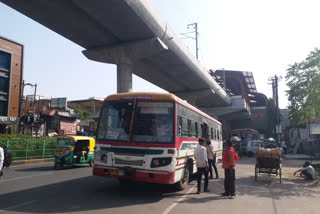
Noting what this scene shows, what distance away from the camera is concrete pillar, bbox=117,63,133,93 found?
65.6 feet

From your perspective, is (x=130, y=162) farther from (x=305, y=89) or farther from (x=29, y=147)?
(x=29, y=147)

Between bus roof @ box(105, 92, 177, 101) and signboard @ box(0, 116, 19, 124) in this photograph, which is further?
signboard @ box(0, 116, 19, 124)

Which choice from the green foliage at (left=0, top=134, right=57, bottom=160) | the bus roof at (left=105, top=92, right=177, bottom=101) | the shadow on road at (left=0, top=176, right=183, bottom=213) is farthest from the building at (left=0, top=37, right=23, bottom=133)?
the bus roof at (left=105, top=92, right=177, bottom=101)

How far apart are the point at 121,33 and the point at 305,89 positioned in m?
11.8

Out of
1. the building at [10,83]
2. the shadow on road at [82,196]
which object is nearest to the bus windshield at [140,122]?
the shadow on road at [82,196]

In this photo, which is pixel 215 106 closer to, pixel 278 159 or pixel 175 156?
pixel 278 159

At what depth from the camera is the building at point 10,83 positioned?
100 feet

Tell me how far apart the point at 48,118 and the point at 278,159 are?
35069 millimetres

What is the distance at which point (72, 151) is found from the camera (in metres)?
15.0

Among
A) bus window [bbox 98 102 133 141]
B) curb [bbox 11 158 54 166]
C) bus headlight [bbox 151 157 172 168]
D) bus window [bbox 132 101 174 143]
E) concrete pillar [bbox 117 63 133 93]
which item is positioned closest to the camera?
bus headlight [bbox 151 157 172 168]

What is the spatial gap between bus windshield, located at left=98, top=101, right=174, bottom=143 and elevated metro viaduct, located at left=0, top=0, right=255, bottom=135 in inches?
314

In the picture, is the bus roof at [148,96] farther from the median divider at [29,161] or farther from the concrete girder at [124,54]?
the median divider at [29,161]

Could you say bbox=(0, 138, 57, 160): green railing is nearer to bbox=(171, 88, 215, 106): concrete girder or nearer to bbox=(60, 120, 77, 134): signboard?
bbox=(60, 120, 77, 134): signboard

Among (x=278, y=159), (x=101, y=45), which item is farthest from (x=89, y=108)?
(x=278, y=159)
